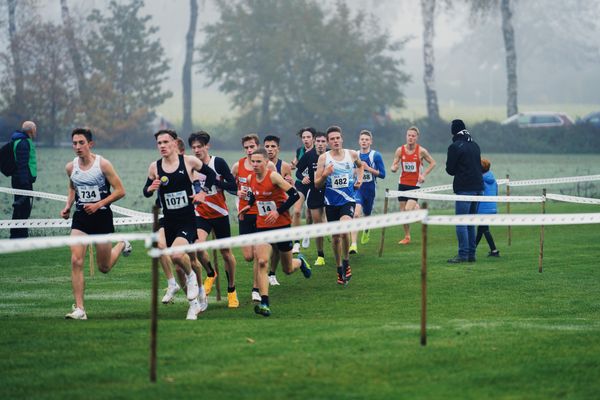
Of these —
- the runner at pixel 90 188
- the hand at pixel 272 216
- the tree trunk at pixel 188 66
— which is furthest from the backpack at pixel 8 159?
the tree trunk at pixel 188 66

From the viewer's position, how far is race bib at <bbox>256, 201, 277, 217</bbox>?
12.9m

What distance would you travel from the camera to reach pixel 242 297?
14211 mm

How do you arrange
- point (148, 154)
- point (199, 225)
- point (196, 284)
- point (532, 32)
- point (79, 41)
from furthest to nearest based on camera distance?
1. point (532, 32)
2. point (79, 41)
3. point (148, 154)
4. point (199, 225)
5. point (196, 284)

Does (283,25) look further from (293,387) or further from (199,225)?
(293,387)

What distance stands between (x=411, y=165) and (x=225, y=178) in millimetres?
7001

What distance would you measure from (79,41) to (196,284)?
51.1m

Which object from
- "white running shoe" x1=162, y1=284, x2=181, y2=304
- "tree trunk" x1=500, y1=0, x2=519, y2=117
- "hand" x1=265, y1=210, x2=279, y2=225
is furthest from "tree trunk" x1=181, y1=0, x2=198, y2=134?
Result: "hand" x1=265, y1=210, x2=279, y2=225

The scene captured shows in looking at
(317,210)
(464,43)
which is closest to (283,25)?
(317,210)

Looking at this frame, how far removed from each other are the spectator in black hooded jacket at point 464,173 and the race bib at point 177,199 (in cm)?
616

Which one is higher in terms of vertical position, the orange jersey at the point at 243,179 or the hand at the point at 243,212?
the orange jersey at the point at 243,179

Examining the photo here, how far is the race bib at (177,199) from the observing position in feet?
39.9

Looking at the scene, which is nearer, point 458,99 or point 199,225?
Answer: point 199,225

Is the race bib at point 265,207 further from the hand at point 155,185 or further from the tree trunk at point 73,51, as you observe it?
the tree trunk at point 73,51

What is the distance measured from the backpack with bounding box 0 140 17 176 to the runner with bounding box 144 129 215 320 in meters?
8.20
